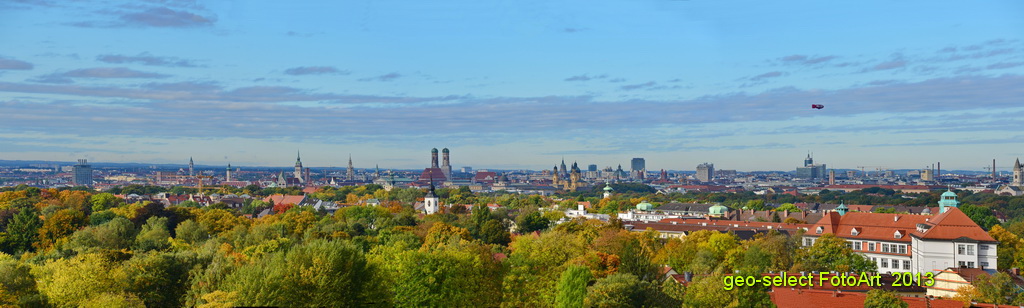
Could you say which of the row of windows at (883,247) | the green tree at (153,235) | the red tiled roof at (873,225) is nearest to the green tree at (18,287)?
the green tree at (153,235)

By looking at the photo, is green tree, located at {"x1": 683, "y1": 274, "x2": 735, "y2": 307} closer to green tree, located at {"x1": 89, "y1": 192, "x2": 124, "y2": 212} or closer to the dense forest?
the dense forest

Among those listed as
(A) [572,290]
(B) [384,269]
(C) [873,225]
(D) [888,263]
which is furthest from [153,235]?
(D) [888,263]

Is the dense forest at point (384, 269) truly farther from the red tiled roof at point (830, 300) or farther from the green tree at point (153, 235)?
the red tiled roof at point (830, 300)

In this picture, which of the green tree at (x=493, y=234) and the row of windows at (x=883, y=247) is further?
the green tree at (x=493, y=234)

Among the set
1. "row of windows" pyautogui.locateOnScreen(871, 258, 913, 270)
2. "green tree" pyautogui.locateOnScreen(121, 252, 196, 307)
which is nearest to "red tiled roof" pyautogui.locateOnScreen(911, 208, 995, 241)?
"row of windows" pyautogui.locateOnScreen(871, 258, 913, 270)

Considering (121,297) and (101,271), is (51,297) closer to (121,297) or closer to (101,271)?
(101,271)

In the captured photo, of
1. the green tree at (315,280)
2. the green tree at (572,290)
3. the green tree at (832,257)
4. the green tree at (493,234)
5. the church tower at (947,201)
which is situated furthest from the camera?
the church tower at (947,201)
